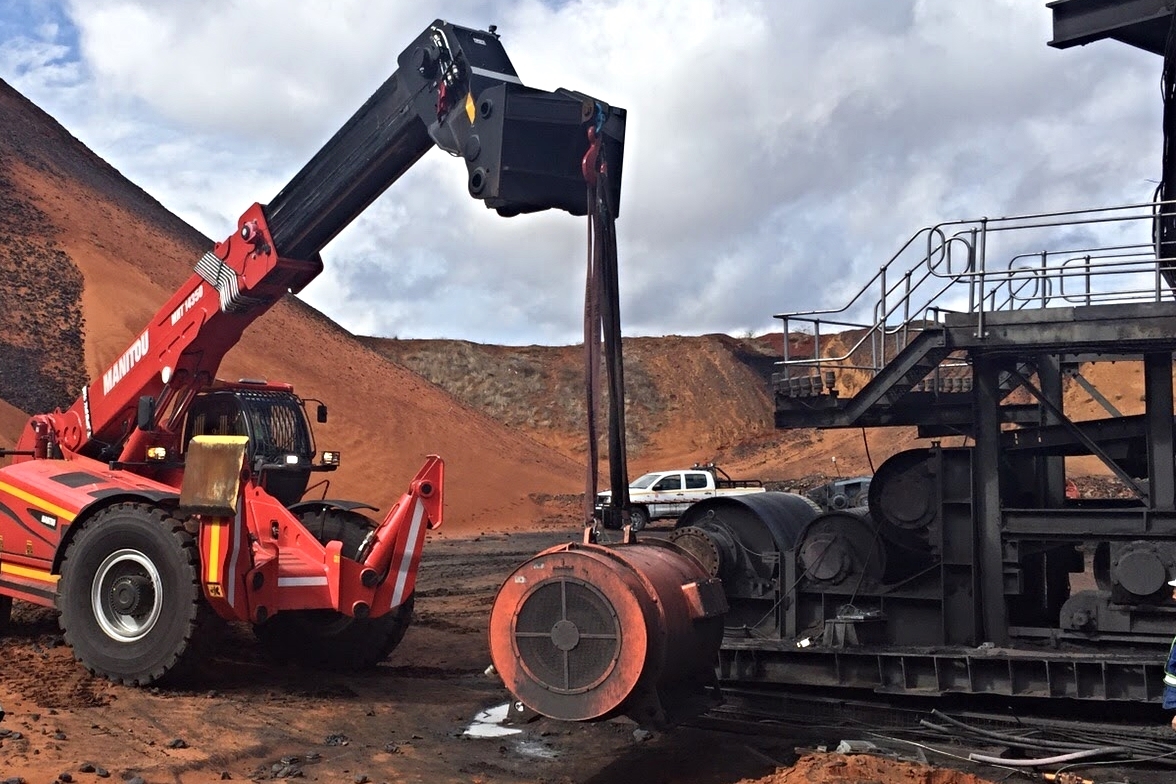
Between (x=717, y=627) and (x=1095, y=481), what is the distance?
3569 centimetres

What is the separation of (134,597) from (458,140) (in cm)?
455

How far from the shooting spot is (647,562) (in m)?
7.31

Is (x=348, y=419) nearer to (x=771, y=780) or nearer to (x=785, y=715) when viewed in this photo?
(x=785, y=715)

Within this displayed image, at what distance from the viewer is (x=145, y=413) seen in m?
11.1

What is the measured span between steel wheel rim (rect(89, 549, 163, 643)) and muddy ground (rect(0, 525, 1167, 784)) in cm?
47

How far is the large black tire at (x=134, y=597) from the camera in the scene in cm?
962

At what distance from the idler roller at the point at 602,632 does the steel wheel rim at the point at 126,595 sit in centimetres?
382

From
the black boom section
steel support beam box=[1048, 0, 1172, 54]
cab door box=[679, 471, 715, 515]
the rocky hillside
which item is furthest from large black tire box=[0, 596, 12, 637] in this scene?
cab door box=[679, 471, 715, 515]

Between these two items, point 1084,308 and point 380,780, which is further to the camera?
point 1084,308

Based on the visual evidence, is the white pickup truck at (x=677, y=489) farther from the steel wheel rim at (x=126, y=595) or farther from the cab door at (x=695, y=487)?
the steel wheel rim at (x=126, y=595)

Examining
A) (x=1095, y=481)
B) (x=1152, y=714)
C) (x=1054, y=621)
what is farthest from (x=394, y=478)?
(x=1152, y=714)

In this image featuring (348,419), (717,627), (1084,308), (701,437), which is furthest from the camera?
(701,437)

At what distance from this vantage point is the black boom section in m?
8.44

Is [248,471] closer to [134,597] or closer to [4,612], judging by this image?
[134,597]
